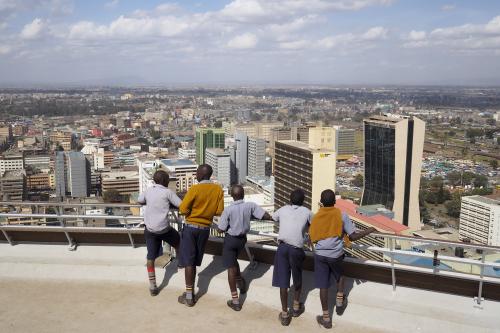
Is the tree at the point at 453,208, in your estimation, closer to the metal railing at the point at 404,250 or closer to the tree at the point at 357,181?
the tree at the point at 357,181

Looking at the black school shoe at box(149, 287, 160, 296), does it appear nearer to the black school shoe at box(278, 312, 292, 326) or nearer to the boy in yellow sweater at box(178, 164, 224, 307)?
the boy in yellow sweater at box(178, 164, 224, 307)

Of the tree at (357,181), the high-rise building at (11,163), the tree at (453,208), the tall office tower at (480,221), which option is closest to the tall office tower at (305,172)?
the tall office tower at (480,221)

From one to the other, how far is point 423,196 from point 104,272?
21.4 m

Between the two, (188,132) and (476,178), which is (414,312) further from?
(188,132)

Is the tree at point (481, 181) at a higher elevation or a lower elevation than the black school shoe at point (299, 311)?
lower

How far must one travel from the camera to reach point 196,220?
7.86 feet

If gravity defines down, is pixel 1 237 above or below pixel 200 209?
below

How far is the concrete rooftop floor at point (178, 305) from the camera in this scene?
7.18ft

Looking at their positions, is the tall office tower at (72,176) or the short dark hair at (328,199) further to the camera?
the tall office tower at (72,176)

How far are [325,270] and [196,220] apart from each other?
615mm

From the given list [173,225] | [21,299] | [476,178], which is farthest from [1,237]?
[476,178]

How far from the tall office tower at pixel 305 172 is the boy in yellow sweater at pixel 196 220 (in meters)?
13.7

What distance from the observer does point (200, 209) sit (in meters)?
2.39

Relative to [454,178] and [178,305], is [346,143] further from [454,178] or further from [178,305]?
[178,305]
